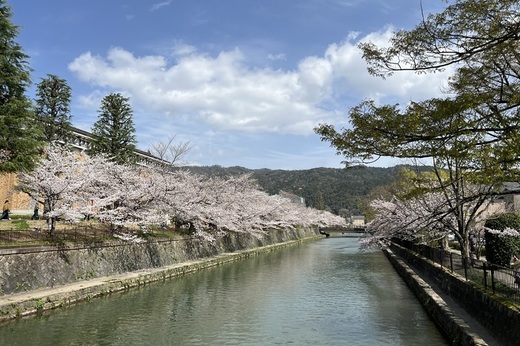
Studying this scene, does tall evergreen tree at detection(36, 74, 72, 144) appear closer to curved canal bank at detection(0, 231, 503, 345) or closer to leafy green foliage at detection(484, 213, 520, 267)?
curved canal bank at detection(0, 231, 503, 345)

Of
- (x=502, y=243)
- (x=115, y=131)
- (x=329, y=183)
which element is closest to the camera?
(x=502, y=243)

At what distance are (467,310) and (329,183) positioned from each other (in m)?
155

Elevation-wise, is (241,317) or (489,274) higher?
(489,274)

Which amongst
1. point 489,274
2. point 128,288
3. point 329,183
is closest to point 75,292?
point 128,288

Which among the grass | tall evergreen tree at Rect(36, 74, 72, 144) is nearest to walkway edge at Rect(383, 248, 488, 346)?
the grass

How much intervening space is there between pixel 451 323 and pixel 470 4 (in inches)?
A: 304

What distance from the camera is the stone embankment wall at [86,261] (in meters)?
15.0

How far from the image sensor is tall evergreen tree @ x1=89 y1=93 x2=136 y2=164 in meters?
38.6

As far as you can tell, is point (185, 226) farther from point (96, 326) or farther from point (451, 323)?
point (451, 323)

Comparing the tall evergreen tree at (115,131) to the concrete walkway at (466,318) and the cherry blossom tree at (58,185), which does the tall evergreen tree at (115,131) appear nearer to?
the cherry blossom tree at (58,185)

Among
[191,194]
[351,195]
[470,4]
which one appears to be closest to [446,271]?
[470,4]

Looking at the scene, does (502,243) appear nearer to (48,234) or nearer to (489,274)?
(489,274)

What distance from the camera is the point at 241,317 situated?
1400 cm

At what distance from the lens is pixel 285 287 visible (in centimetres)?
2052
